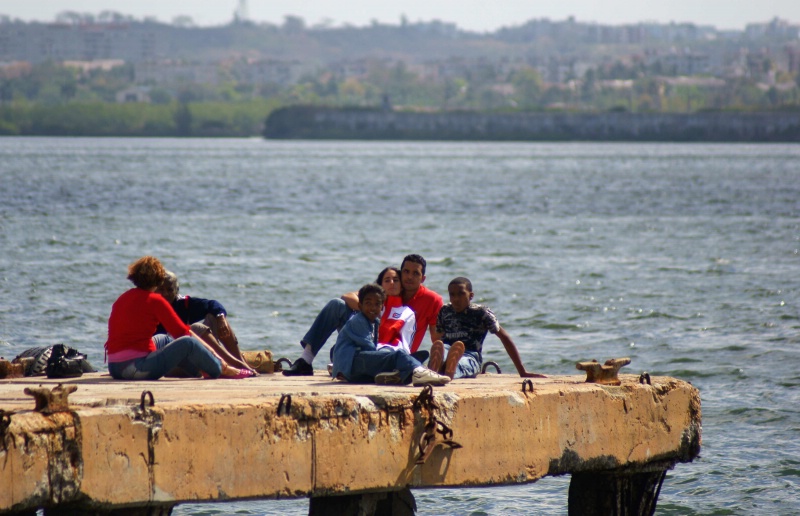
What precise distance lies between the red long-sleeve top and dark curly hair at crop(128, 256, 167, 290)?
0.27 feet

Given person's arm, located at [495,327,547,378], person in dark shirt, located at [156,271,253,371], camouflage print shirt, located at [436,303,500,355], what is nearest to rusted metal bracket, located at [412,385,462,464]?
person's arm, located at [495,327,547,378]

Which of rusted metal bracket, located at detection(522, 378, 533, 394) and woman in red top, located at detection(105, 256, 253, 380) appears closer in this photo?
rusted metal bracket, located at detection(522, 378, 533, 394)

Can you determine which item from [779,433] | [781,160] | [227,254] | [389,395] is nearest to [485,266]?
[227,254]

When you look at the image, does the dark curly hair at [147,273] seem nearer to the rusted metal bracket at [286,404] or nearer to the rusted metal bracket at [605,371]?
the rusted metal bracket at [286,404]

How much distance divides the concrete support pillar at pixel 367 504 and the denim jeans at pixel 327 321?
2.50m

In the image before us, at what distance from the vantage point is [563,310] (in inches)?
923

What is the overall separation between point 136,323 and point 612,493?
342 centimetres

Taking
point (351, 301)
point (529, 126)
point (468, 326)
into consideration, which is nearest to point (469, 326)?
point (468, 326)

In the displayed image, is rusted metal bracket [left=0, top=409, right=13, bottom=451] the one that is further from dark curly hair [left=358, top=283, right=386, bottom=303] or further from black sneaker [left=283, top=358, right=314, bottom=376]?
black sneaker [left=283, top=358, right=314, bottom=376]

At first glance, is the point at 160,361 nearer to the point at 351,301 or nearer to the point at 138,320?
the point at 138,320

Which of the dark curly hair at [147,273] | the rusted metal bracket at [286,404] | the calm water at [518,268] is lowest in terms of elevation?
the calm water at [518,268]

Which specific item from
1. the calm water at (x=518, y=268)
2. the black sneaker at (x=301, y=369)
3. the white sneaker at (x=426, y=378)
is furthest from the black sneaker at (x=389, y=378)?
the calm water at (x=518, y=268)

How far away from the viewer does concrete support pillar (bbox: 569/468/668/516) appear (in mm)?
Answer: 8773

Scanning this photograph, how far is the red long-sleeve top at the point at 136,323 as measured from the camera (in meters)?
8.97
